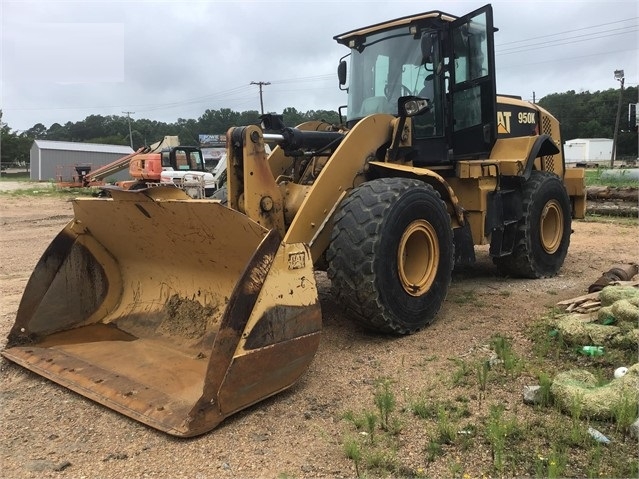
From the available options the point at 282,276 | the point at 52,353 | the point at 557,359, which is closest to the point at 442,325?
the point at 557,359

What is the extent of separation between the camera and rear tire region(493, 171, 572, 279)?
6.18 meters

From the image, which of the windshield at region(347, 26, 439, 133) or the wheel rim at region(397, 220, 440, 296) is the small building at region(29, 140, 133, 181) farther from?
the wheel rim at region(397, 220, 440, 296)

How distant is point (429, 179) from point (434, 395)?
6.85 feet

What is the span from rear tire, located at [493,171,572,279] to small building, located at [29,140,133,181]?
47143mm

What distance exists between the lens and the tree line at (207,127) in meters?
66.0

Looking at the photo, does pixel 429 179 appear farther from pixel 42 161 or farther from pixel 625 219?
pixel 42 161

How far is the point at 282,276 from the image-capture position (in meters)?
3.23

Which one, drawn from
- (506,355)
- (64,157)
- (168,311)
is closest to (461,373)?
(506,355)

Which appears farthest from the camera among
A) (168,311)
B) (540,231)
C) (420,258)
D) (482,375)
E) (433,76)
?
(540,231)

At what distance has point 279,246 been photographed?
322 centimetres

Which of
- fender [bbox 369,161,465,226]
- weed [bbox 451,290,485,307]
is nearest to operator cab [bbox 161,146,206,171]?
weed [bbox 451,290,485,307]

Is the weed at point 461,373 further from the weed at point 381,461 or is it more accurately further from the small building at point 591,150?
the small building at point 591,150

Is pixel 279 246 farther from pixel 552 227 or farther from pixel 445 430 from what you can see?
pixel 552 227

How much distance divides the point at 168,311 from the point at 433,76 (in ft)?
11.0
